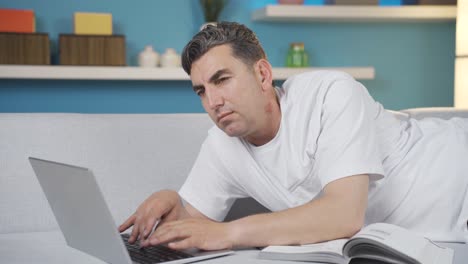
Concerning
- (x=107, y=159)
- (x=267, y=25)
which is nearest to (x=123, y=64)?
(x=267, y=25)

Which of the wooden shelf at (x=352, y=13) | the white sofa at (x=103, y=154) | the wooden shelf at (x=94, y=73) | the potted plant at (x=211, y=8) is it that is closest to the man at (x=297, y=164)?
the white sofa at (x=103, y=154)

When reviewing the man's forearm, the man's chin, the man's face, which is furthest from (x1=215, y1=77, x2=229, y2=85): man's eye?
the man's forearm

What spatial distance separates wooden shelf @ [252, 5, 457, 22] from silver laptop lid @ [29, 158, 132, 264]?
8.92 ft

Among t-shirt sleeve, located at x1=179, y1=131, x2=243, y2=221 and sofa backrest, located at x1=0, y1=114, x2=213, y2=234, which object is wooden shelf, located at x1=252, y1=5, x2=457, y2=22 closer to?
sofa backrest, located at x1=0, y1=114, x2=213, y2=234

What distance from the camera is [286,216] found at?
1.45 metres

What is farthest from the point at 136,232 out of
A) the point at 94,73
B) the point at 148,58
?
the point at 148,58

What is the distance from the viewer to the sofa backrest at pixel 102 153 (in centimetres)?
194

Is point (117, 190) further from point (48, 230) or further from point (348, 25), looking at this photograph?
point (348, 25)

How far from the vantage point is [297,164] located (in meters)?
1.70

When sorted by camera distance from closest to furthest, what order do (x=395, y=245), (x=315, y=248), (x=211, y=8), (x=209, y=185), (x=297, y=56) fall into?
(x=395, y=245) → (x=315, y=248) → (x=209, y=185) → (x=211, y=8) → (x=297, y=56)

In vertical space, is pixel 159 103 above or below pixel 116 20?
below

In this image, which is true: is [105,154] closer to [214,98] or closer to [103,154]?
[103,154]

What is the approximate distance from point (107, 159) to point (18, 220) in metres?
0.30

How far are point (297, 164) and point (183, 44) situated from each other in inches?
102
